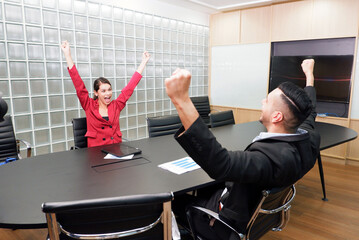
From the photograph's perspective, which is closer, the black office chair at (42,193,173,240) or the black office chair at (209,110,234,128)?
the black office chair at (42,193,173,240)

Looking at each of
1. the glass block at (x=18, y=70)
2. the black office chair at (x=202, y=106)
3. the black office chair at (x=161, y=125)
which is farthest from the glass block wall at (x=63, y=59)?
the black office chair at (x=161, y=125)

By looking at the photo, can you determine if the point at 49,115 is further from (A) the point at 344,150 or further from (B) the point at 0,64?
(A) the point at 344,150

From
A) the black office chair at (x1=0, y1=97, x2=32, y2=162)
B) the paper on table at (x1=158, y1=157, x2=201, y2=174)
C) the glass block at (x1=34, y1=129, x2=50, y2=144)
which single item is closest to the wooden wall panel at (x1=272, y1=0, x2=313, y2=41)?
the paper on table at (x1=158, y1=157, x2=201, y2=174)

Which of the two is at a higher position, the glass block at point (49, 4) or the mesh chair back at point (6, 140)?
the glass block at point (49, 4)

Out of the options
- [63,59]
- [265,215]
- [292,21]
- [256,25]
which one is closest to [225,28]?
[256,25]

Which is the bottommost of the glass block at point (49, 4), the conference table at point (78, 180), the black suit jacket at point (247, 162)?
the conference table at point (78, 180)

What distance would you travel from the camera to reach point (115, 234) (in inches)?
42.9

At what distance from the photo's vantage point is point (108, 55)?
4199mm

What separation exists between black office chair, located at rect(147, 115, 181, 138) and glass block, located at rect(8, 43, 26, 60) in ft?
6.06

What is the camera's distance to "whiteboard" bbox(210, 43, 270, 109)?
521cm

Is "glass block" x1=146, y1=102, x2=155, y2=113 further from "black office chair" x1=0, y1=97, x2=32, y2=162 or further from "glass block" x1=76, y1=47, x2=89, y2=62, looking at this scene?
"black office chair" x1=0, y1=97, x2=32, y2=162

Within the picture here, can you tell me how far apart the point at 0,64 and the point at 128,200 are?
308 centimetres

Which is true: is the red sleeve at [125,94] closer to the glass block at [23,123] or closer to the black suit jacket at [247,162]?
the glass block at [23,123]

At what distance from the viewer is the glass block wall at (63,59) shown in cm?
329
